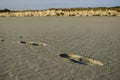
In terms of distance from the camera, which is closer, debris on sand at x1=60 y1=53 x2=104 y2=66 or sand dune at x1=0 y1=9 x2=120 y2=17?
debris on sand at x1=60 y1=53 x2=104 y2=66

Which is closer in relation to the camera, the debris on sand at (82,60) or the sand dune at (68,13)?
the debris on sand at (82,60)

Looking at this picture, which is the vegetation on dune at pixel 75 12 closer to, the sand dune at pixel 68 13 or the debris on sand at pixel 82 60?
the sand dune at pixel 68 13

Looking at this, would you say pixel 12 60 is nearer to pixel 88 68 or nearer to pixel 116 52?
pixel 88 68

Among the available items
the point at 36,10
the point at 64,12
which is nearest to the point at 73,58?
the point at 64,12

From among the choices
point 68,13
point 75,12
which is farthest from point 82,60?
point 68,13

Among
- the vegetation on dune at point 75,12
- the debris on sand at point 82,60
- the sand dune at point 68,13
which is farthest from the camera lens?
the vegetation on dune at point 75,12

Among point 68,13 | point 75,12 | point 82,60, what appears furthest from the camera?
point 68,13

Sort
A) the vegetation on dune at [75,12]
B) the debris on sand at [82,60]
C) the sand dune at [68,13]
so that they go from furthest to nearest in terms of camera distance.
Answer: the vegetation on dune at [75,12], the sand dune at [68,13], the debris on sand at [82,60]

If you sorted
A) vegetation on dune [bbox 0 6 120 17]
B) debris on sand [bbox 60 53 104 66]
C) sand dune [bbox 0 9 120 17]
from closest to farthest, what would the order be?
debris on sand [bbox 60 53 104 66], sand dune [bbox 0 9 120 17], vegetation on dune [bbox 0 6 120 17]

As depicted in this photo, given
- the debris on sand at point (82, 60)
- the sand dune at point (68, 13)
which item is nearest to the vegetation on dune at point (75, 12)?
the sand dune at point (68, 13)

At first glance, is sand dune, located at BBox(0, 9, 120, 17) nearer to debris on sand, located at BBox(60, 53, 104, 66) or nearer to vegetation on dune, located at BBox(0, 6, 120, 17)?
vegetation on dune, located at BBox(0, 6, 120, 17)

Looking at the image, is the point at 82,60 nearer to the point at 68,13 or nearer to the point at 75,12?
the point at 75,12

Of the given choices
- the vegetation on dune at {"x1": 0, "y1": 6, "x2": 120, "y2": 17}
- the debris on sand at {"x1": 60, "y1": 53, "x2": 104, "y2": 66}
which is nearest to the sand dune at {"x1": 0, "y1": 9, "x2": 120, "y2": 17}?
the vegetation on dune at {"x1": 0, "y1": 6, "x2": 120, "y2": 17}

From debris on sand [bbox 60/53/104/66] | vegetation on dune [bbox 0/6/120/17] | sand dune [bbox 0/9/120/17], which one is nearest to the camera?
debris on sand [bbox 60/53/104/66]
